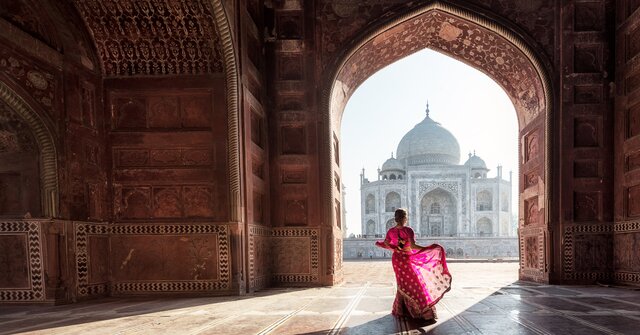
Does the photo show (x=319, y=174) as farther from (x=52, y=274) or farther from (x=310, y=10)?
(x=52, y=274)

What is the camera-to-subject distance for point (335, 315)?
4.61 meters

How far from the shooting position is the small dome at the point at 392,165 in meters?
37.2

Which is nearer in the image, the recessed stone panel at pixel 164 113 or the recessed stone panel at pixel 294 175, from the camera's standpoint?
the recessed stone panel at pixel 164 113

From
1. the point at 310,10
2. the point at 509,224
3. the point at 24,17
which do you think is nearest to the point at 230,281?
the point at 24,17

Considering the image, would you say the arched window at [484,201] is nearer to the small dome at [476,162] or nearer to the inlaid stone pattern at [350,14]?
the small dome at [476,162]

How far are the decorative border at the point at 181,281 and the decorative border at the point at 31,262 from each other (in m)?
1.14

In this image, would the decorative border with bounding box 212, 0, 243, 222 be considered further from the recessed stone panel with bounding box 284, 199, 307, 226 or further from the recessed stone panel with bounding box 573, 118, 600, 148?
the recessed stone panel with bounding box 573, 118, 600, 148

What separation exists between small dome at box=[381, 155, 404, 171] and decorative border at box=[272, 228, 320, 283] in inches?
1182

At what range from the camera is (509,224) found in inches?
1432

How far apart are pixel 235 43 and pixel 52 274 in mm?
4226

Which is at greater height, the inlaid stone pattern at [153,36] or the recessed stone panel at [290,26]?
the recessed stone panel at [290,26]

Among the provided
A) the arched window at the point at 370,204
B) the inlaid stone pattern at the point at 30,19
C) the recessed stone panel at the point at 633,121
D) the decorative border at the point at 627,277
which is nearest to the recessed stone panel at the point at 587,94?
the recessed stone panel at the point at 633,121

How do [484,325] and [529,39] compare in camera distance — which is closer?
[484,325]

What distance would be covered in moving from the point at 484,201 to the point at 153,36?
34.3 metres
